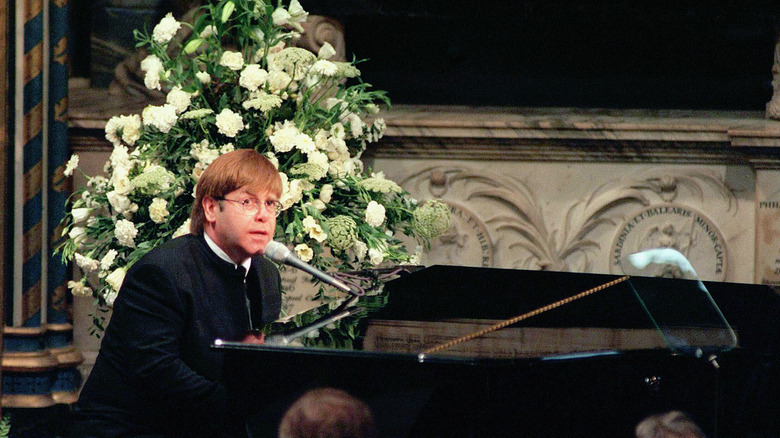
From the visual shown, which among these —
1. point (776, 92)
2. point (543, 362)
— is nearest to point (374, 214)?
point (543, 362)

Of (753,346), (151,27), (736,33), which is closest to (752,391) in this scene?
(753,346)

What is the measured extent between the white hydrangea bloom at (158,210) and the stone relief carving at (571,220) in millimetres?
1493

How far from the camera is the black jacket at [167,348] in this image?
255 centimetres

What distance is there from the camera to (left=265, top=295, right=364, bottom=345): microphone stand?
7.59ft

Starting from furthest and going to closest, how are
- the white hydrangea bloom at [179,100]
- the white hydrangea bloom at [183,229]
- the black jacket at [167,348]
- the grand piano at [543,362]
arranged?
the white hydrangea bloom at [179,100]
the white hydrangea bloom at [183,229]
the black jacket at [167,348]
the grand piano at [543,362]

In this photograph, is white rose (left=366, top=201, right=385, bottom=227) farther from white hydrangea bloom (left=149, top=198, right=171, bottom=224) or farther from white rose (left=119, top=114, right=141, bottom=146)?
white rose (left=119, top=114, right=141, bottom=146)

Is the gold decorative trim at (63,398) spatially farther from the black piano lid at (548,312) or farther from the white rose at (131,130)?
the black piano lid at (548,312)

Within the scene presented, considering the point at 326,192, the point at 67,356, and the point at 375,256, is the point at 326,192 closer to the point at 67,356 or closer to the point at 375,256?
the point at 375,256

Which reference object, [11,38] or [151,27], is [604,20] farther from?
[11,38]

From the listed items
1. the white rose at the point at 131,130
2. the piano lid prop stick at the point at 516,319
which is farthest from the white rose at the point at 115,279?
the piano lid prop stick at the point at 516,319

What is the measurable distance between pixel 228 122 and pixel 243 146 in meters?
0.16

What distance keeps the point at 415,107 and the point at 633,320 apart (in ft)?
8.49

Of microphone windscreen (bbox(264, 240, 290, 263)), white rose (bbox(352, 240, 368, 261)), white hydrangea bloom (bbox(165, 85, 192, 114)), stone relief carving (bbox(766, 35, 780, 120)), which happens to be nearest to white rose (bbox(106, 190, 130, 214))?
white hydrangea bloom (bbox(165, 85, 192, 114))

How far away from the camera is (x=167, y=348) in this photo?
2.60 meters
